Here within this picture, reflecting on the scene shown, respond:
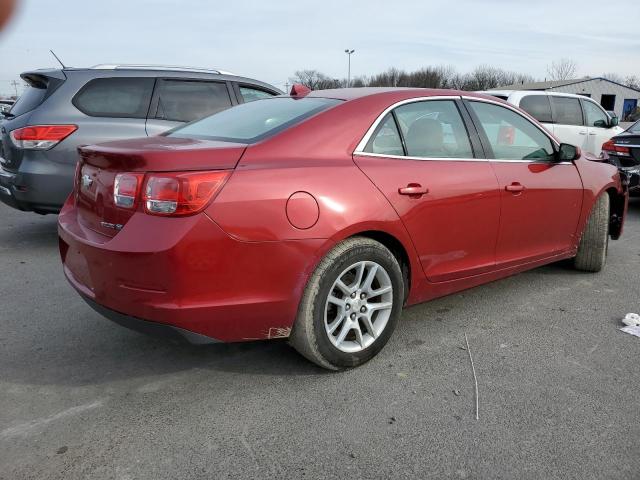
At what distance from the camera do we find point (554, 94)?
991cm

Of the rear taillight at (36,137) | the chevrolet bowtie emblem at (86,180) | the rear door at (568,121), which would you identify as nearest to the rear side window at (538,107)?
the rear door at (568,121)

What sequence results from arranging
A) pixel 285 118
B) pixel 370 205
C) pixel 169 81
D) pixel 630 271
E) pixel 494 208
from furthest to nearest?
pixel 169 81
pixel 630 271
pixel 494 208
pixel 285 118
pixel 370 205

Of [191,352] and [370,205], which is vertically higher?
[370,205]

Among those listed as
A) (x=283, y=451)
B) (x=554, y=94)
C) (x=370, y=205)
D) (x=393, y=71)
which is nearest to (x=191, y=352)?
(x=283, y=451)

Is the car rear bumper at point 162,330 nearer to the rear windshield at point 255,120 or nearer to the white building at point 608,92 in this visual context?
the rear windshield at point 255,120

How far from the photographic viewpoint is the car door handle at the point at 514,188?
360 cm

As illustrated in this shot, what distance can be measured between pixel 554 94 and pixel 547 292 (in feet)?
22.4

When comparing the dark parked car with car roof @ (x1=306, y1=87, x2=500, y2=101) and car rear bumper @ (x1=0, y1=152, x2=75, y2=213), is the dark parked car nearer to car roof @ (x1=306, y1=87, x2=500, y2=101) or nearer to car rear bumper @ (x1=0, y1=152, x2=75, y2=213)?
car roof @ (x1=306, y1=87, x2=500, y2=101)

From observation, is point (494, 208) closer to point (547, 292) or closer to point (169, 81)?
point (547, 292)

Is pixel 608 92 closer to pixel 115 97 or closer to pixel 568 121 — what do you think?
pixel 568 121

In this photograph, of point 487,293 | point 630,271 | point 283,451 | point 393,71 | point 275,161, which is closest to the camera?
point 283,451

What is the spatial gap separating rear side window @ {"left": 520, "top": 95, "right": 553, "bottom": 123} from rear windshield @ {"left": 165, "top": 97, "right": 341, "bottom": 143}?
23.0ft

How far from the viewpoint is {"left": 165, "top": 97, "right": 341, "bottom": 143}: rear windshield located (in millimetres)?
2910

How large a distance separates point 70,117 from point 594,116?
9.35 m
